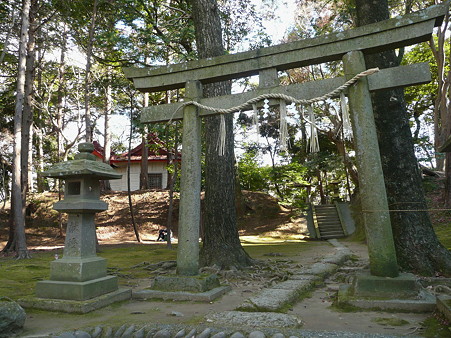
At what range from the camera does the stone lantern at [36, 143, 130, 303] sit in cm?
455

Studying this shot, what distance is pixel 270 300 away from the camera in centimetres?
425

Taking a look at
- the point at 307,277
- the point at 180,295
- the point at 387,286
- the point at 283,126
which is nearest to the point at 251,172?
the point at 307,277

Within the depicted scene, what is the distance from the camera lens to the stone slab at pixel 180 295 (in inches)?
181

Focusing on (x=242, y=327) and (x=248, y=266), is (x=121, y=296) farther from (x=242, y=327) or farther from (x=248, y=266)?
(x=248, y=266)

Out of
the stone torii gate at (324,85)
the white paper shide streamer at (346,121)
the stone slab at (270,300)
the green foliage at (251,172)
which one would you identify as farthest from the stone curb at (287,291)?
the green foliage at (251,172)

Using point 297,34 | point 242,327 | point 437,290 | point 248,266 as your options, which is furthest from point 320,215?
point 242,327

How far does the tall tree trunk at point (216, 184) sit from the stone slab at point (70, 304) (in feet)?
9.41

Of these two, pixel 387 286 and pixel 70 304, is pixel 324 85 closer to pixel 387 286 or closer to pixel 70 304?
pixel 387 286

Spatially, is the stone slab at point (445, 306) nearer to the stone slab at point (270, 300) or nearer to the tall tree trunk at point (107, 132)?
the stone slab at point (270, 300)

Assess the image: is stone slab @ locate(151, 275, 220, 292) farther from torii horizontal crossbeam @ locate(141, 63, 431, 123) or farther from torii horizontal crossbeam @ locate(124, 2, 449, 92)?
torii horizontal crossbeam @ locate(124, 2, 449, 92)

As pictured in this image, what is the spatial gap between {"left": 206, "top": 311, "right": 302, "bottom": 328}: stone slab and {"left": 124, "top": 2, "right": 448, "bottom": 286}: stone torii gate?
139cm

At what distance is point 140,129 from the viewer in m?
12.7

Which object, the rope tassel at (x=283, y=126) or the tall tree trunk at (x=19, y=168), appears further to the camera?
the tall tree trunk at (x=19, y=168)

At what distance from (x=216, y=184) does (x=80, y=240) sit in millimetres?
3268
